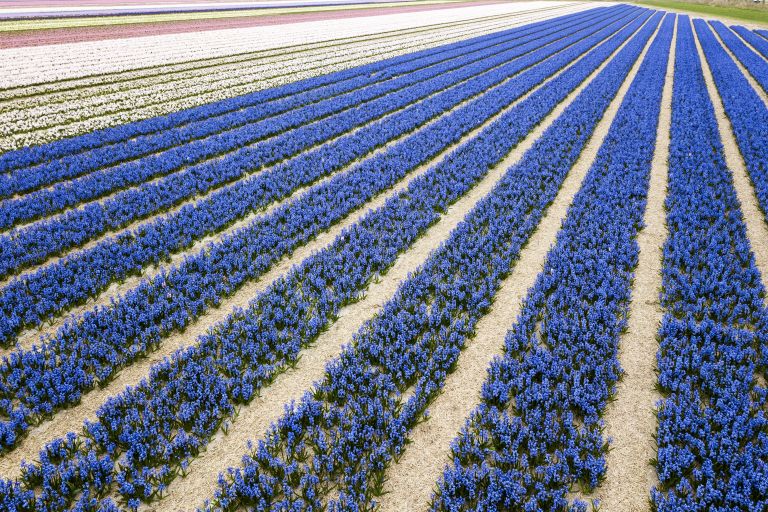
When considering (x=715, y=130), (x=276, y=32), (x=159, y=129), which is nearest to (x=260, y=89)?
(x=159, y=129)

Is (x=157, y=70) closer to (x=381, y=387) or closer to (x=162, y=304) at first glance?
(x=162, y=304)

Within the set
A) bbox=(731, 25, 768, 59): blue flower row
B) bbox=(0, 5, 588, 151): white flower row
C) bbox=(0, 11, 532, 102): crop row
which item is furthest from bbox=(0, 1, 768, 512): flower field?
bbox=(731, 25, 768, 59): blue flower row

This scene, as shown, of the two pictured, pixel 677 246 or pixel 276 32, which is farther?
pixel 276 32

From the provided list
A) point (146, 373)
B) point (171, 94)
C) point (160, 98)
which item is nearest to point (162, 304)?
point (146, 373)

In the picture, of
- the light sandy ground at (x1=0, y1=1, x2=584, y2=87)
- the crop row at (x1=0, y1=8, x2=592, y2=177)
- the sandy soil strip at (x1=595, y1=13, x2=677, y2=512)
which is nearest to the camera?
the sandy soil strip at (x1=595, y1=13, x2=677, y2=512)

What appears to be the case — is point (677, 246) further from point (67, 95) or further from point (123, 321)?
point (67, 95)

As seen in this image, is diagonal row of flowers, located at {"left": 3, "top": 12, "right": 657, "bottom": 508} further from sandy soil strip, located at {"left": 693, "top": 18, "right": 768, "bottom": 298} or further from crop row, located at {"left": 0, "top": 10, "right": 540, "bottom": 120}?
crop row, located at {"left": 0, "top": 10, "right": 540, "bottom": 120}
